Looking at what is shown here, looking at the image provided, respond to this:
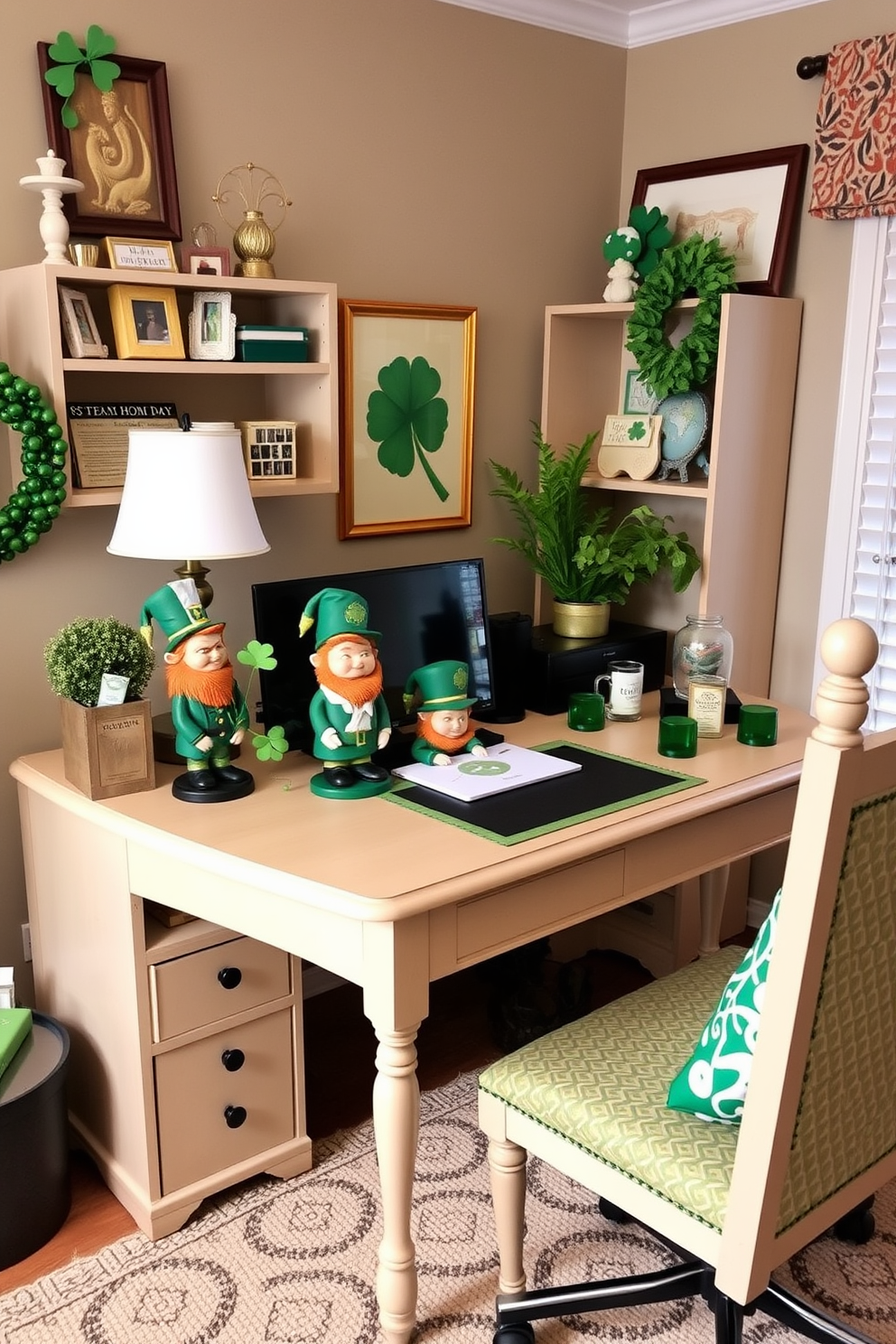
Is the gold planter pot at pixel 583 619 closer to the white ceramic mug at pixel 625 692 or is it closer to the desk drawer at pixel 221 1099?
the white ceramic mug at pixel 625 692

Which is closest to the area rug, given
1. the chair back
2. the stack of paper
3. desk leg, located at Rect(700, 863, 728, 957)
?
the stack of paper

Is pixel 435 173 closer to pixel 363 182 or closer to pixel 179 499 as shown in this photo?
pixel 363 182

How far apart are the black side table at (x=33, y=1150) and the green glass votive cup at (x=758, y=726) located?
1.37 m

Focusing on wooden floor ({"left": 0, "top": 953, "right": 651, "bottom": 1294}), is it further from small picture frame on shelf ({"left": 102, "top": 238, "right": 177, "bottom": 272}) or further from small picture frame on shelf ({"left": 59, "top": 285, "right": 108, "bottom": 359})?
small picture frame on shelf ({"left": 102, "top": 238, "right": 177, "bottom": 272})

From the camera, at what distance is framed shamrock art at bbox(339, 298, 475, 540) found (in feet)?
8.71

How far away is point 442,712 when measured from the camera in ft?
6.97

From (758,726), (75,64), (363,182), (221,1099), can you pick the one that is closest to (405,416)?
(363,182)

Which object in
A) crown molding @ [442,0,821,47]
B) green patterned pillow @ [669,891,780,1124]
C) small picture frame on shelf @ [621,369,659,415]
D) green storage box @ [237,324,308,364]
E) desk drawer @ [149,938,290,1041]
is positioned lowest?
desk drawer @ [149,938,290,1041]

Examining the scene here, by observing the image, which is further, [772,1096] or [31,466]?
[31,466]

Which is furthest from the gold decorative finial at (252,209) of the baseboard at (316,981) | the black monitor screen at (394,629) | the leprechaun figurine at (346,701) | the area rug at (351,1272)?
the area rug at (351,1272)

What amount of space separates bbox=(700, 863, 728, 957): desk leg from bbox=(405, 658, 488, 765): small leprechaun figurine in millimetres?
840

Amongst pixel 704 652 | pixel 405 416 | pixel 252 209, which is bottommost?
pixel 704 652

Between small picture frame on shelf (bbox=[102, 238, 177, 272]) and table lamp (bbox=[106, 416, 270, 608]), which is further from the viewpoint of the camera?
small picture frame on shelf (bbox=[102, 238, 177, 272])

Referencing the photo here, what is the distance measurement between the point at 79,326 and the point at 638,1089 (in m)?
1.54
